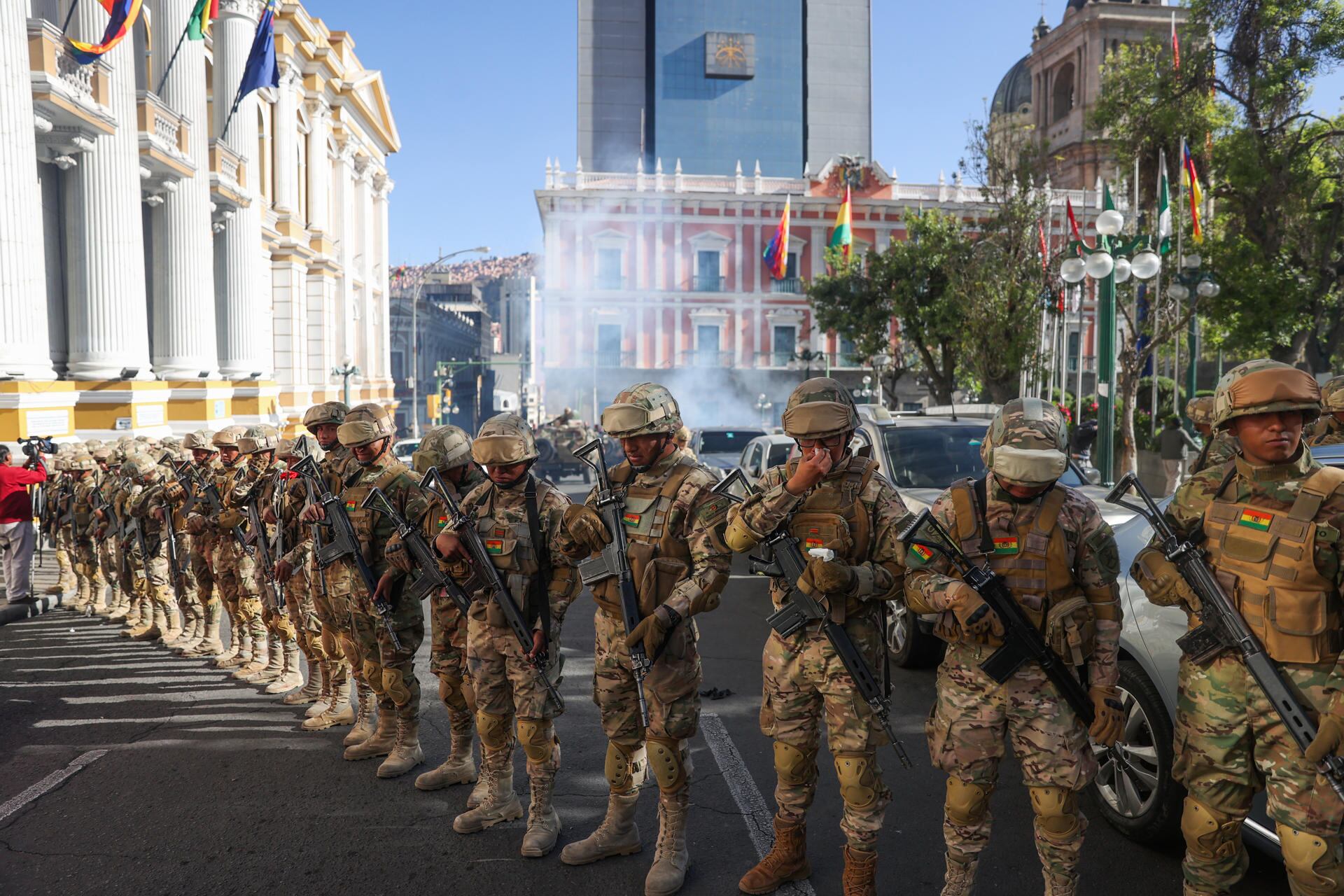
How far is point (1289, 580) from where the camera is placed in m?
3.07

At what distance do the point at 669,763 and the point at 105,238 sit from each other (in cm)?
1698

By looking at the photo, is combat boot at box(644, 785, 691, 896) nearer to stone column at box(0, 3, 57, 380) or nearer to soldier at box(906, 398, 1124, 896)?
soldier at box(906, 398, 1124, 896)

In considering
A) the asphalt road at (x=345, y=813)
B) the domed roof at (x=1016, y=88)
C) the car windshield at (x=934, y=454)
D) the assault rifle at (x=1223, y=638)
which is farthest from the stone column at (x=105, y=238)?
the domed roof at (x=1016, y=88)

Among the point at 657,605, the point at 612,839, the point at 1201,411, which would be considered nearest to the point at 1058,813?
the point at 657,605

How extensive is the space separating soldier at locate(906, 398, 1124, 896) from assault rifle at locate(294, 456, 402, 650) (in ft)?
9.82

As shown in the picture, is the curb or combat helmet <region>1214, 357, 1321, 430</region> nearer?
combat helmet <region>1214, 357, 1321, 430</region>

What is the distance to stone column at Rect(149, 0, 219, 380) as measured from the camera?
20.5 metres

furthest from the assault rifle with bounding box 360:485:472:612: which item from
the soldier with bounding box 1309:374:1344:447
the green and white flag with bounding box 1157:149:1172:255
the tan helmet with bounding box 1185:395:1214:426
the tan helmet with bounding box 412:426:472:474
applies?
the green and white flag with bounding box 1157:149:1172:255

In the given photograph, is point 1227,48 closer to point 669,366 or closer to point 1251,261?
point 1251,261

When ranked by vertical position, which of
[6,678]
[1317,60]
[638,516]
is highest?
[1317,60]

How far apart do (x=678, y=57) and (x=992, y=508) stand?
89702 millimetres

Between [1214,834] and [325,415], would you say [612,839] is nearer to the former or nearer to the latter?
[1214,834]

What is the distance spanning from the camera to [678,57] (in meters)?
86.3

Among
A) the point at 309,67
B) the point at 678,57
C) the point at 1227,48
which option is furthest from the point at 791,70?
the point at 1227,48
